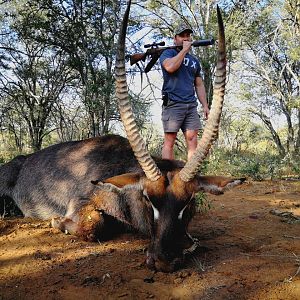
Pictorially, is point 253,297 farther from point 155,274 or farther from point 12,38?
point 12,38

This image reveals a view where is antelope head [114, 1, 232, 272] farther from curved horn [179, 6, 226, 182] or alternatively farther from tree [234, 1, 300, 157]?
tree [234, 1, 300, 157]

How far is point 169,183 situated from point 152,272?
0.80m

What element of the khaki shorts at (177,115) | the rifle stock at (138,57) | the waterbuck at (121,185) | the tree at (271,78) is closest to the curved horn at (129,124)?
the waterbuck at (121,185)

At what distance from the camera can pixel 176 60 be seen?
5.35 metres

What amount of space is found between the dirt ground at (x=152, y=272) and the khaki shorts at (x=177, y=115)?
4.47 feet

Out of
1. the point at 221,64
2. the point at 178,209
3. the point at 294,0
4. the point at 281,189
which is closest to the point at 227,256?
the point at 178,209

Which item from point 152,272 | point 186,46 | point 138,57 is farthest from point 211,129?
point 138,57

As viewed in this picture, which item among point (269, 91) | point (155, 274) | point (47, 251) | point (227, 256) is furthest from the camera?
point (269, 91)

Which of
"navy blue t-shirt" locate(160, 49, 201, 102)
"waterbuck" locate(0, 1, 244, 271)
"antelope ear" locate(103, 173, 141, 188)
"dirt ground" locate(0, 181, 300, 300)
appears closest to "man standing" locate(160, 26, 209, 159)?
"navy blue t-shirt" locate(160, 49, 201, 102)

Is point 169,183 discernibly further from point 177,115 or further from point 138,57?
point 138,57

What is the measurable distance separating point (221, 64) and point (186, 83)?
2264mm

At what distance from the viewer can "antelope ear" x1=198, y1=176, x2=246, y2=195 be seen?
372 cm

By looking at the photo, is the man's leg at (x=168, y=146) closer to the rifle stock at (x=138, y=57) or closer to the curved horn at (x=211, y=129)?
the rifle stock at (x=138, y=57)

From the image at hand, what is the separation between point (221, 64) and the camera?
11.3ft
